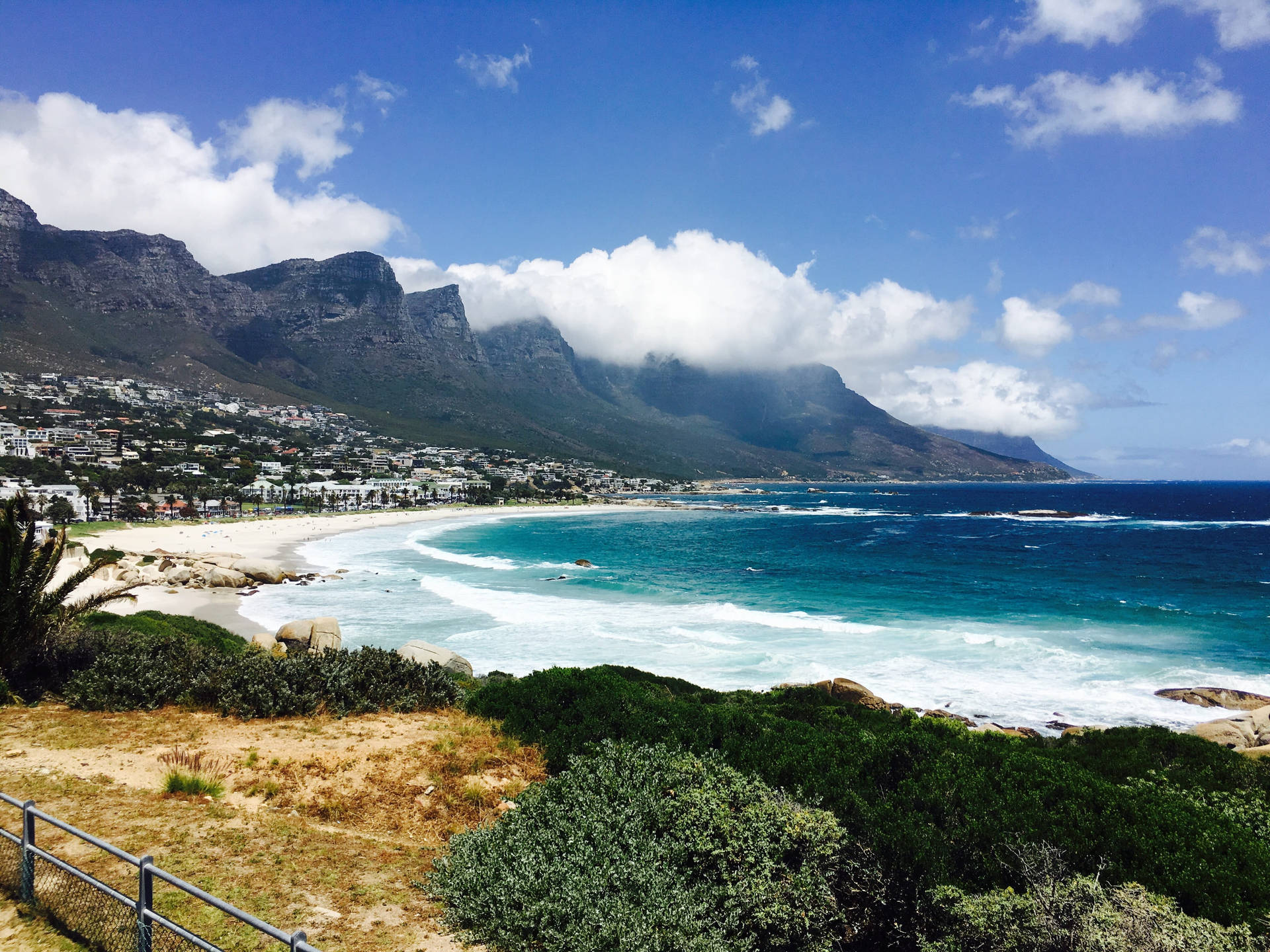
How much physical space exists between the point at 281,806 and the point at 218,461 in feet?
426

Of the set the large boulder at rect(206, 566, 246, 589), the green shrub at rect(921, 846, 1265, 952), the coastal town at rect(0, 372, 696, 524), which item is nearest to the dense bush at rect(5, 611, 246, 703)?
Result: the green shrub at rect(921, 846, 1265, 952)

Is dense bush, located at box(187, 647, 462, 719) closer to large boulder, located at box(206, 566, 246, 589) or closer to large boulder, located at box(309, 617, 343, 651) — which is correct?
large boulder, located at box(309, 617, 343, 651)

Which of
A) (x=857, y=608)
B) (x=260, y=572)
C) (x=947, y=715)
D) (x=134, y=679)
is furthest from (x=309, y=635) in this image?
(x=857, y=608)

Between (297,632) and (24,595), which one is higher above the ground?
(24,595)

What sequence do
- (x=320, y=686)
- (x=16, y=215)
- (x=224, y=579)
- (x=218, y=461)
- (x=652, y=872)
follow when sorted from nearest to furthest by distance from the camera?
(x=652, y=872) < (x=320, y=686) < (x=224, y=579) < (x=218, y=461) < (x=16, y=215)

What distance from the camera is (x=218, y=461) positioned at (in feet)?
376

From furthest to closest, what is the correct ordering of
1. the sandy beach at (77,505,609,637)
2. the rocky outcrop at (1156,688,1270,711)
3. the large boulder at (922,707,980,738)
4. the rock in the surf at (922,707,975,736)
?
the sandy beach at (77,505,609,637) → the rocky outcrop at (1156,688,1270,711) → the rock in the surf at (922,707,975,736) → the large boulder at (922,707,980,738)

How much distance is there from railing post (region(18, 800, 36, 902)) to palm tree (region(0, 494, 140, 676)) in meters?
9.00

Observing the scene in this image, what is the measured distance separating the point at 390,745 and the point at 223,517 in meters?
92.0

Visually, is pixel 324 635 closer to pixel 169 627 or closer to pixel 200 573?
pixel 169 627

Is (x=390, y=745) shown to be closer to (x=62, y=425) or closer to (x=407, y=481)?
(x=407, y=481)

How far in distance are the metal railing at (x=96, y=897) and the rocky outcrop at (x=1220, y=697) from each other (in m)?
26.9

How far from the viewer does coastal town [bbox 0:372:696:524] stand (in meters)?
86.6

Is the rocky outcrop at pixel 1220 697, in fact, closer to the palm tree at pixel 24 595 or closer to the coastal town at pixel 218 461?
the palm tree at pixel 24 595
